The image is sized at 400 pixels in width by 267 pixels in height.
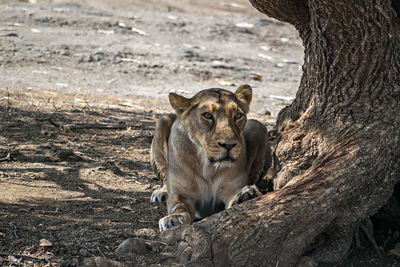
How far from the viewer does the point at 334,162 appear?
459 centimetres

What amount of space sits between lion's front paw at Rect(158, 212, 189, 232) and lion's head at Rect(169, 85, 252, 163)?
0.51m

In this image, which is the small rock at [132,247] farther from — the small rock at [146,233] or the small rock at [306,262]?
the small rock at [306,262]

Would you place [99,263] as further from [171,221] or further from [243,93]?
[243,93]

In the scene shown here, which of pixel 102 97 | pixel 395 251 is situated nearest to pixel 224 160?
pixel 395 251

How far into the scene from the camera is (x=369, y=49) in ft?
15.3

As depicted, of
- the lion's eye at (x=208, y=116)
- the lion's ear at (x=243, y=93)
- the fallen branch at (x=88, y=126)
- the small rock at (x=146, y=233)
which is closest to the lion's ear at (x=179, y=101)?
the lion's eye at (x=208, y=116)

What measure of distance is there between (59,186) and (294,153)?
A: 7.07 ft

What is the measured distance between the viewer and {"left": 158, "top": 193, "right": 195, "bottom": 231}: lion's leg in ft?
16.1

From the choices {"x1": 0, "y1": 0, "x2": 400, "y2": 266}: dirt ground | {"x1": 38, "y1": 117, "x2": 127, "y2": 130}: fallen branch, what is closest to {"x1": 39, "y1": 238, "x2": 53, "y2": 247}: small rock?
{"x1": 0, "y1": 0, "x2": 400, "y2": 266}: dirt ground

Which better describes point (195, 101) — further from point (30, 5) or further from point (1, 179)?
point (30, 5)

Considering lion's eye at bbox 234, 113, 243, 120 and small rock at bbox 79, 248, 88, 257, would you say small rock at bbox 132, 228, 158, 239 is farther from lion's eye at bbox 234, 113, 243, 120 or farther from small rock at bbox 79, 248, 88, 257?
lion's eye at bbox 234, 113, 243, 120

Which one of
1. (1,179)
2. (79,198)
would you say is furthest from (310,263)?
(1,179)

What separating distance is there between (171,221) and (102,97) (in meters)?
5.42

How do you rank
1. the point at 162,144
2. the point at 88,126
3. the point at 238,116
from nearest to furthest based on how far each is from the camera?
the point at 238,116 < the point at 162,144 < the point at 88,126
